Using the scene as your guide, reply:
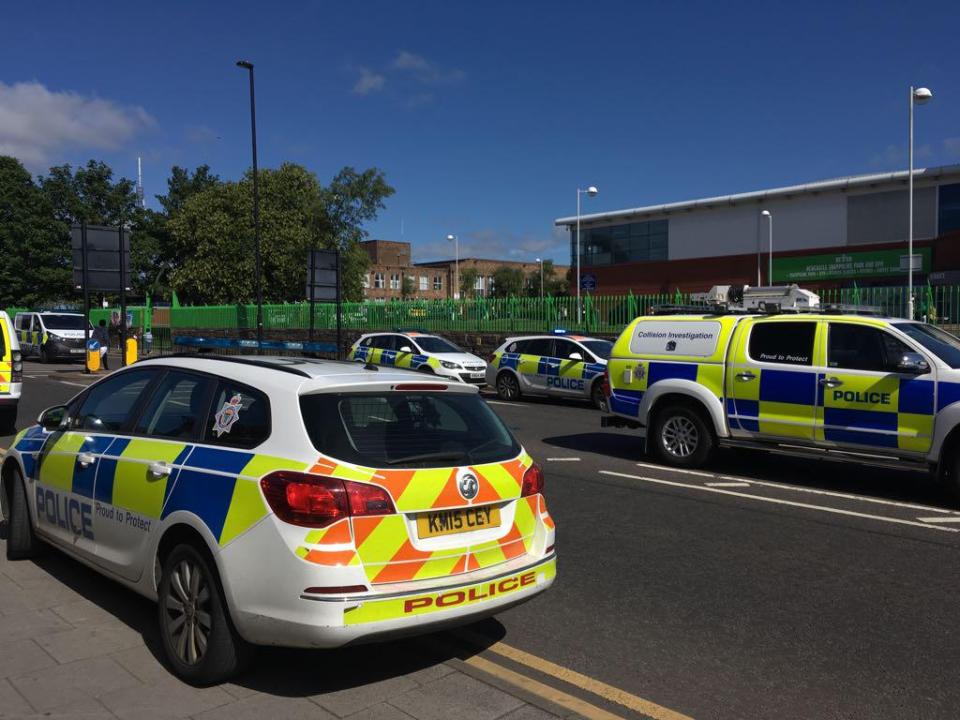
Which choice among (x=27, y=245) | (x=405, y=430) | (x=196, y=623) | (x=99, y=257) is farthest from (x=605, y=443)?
(x=27, y=245)

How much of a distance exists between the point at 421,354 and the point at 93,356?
1186cm

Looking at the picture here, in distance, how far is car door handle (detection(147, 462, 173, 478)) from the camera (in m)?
4.12

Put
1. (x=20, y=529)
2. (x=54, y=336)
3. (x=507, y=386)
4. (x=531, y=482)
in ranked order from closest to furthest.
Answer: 1. (x=531, y=482)
2. (x=20, y=529)
3. (x=507, y=386)
4. (x=54, y=336)

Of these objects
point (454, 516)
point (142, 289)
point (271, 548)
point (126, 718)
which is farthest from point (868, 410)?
point (142, 289)

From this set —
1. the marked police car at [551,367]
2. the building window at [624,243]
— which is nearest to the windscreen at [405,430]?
the marked police car at [551,367]

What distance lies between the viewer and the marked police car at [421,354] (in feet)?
64.4

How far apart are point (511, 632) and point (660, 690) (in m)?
1.02

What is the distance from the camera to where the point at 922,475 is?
9.49 meters

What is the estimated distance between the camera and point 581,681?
3943 mm

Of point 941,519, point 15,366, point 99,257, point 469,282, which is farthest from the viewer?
point 469,282

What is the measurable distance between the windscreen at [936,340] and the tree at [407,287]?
289 ft

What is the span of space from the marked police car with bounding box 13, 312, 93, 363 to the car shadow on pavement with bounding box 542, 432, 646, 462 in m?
24.8

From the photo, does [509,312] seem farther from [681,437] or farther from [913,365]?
[913,365]

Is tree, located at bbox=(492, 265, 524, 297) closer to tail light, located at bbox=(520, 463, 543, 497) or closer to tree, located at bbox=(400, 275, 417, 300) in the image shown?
tree, located at bbox=(400, 275, 417, 300)
